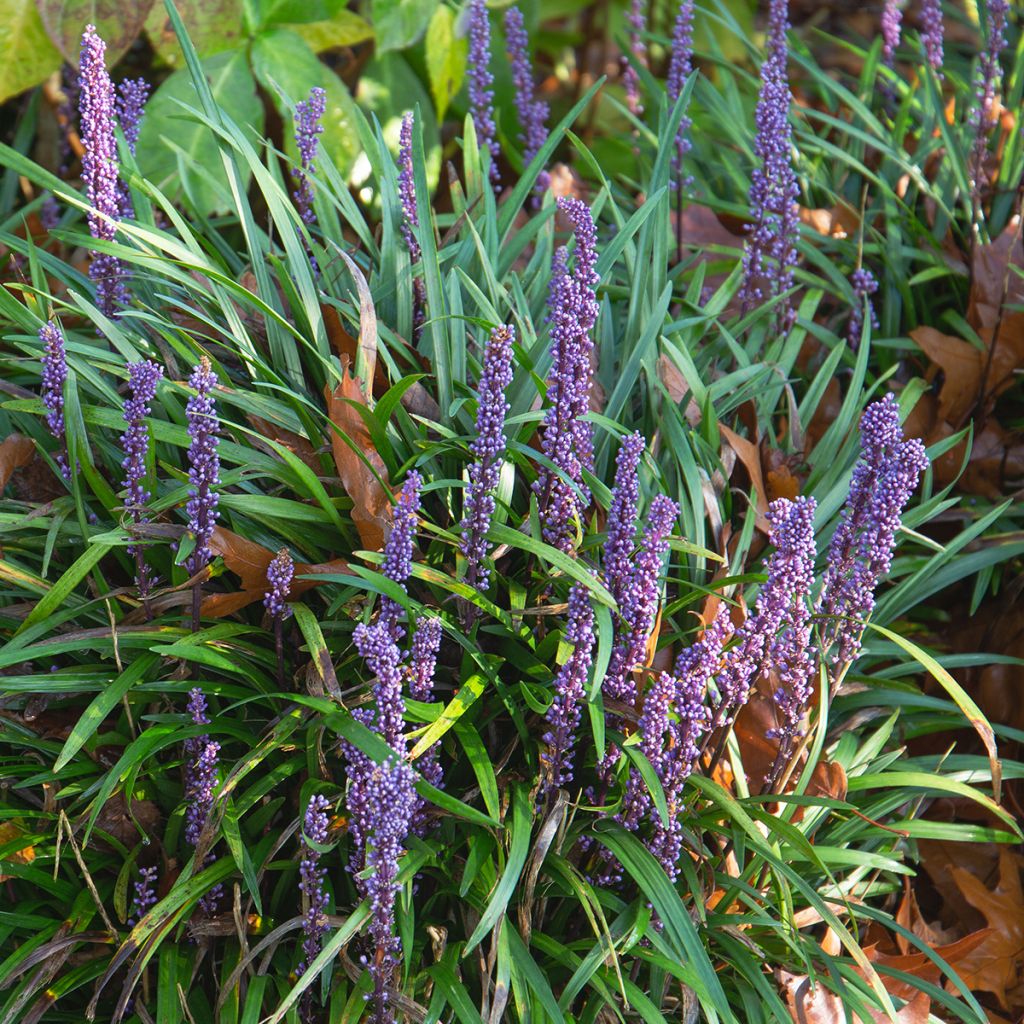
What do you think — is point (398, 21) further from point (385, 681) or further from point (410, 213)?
point (385, 681)

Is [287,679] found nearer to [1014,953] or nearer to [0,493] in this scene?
[0,493]

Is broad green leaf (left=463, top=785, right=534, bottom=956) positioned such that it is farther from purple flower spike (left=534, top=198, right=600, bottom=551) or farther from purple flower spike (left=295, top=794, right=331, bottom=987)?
purple flower spike (left=534, top=198, right=600, bottom=551)

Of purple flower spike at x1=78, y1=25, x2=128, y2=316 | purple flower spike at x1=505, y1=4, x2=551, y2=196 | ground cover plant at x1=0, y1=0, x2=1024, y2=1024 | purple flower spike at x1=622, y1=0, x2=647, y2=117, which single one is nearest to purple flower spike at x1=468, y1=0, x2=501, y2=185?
ground cover plant at x1=0, y1=0, x2=1024, y2=1024

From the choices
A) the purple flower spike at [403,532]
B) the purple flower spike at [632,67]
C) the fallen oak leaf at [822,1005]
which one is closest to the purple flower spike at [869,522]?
the fallen oak leaf at [822,1005]

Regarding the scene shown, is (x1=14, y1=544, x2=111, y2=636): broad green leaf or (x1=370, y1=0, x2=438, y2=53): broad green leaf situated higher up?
(x1=370, y1=0, x2=438, y2=53): broad green leaf

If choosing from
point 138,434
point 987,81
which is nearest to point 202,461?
point 138,434
